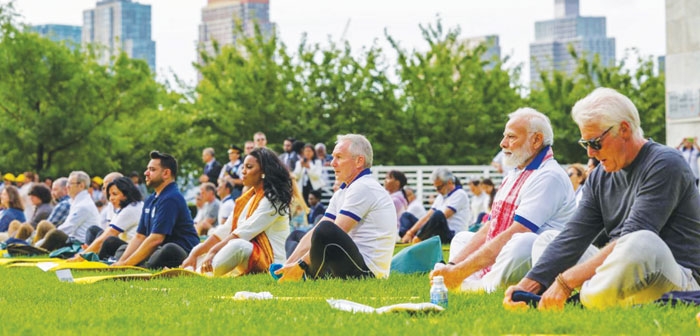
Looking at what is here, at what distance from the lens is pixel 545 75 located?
4550 cm

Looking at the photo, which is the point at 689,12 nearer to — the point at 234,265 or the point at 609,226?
the point at 234,265

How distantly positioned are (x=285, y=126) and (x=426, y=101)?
5989mm

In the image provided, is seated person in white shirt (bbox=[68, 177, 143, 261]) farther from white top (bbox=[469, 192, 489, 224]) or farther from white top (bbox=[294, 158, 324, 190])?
white top (bbox=[469, 192, 489, 224])

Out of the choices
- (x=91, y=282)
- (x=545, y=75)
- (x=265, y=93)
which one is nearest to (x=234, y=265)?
(x=91, y=282)

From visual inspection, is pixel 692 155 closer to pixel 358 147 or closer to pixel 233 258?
pixel 233 258

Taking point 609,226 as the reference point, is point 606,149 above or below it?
above

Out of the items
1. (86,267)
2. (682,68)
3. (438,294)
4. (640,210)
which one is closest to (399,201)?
(682,68)

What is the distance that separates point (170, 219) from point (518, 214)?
18.6 feet

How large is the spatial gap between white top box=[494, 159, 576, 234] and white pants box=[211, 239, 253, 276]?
159 inches

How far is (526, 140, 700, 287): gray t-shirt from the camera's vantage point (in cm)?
679

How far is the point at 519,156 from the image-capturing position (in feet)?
30.2

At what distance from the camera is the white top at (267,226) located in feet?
41.0

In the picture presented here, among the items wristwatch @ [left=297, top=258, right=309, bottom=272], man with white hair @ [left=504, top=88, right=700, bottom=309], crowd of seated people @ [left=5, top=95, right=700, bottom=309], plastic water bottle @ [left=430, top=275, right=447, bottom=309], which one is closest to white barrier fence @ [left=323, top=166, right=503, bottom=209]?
crowd of seated people @ [left=5, top=95, right=700, bottom=309]

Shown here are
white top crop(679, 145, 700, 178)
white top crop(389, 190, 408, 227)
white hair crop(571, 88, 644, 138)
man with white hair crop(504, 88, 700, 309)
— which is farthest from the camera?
white top crop(679, 145, 700, 178)
